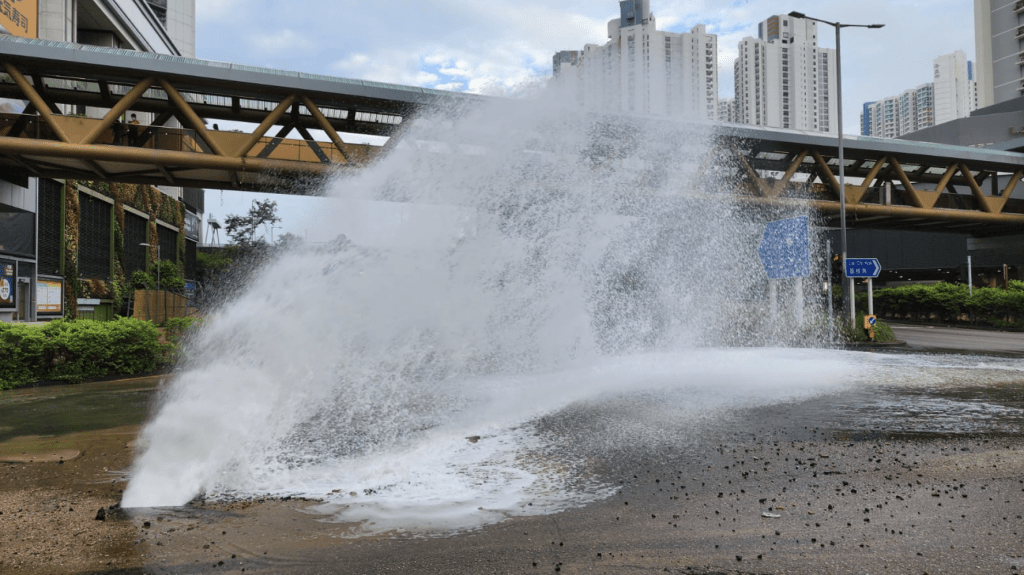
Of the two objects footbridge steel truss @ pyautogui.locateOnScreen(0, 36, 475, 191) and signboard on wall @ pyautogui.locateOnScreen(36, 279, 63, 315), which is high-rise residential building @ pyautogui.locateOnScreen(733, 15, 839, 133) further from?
signboard on wall @ pyautogui.locateOnScreen(36, 279, 63, 315)

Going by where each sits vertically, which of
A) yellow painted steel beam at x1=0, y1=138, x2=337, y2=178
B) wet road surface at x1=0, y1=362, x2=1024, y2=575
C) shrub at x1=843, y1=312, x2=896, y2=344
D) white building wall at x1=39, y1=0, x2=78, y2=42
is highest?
white building wall at x1=39, y1=0, x2=78, y2=42

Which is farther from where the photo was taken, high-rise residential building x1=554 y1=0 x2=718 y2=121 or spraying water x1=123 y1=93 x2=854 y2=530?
high-rise residential building x1=554 y1=0 x2=718 y2=121

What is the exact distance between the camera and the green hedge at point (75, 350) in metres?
12.0

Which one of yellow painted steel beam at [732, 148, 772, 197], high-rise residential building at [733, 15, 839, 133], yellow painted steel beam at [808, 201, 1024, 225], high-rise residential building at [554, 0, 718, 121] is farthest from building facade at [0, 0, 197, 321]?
high-rise residential building at [733, 15, 839, 133]

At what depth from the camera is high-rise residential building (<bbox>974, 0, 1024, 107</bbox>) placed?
89.1 meters

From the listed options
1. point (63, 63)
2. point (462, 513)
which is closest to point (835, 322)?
point (462, 513)

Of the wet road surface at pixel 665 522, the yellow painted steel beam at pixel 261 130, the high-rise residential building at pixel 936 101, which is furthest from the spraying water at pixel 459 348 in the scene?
the high-rise residential building at pixel 936 101

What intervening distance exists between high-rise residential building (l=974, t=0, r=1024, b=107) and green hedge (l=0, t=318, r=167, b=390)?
4241 inches

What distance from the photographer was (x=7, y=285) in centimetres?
2392

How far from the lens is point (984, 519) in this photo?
4258 millimetres

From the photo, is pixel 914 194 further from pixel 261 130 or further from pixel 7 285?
pixel 7 285

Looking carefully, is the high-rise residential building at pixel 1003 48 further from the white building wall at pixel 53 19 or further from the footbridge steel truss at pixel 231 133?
the white building wall at pixel 53 19

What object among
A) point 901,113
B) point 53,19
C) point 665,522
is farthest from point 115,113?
point 901,113

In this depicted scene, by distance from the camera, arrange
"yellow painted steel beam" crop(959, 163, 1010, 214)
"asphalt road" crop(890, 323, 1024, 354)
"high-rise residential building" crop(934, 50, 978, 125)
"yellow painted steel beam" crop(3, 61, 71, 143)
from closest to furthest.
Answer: "yellow painted steel beam" crop(3, 61, 71, 143) → "asphalt road" crop(890, 323, 1024, 354) → "yellow painted steel beam" crop(959, 163, 1010, 214) → "high-rise residential building" crop(934, 50, 978, 125)
